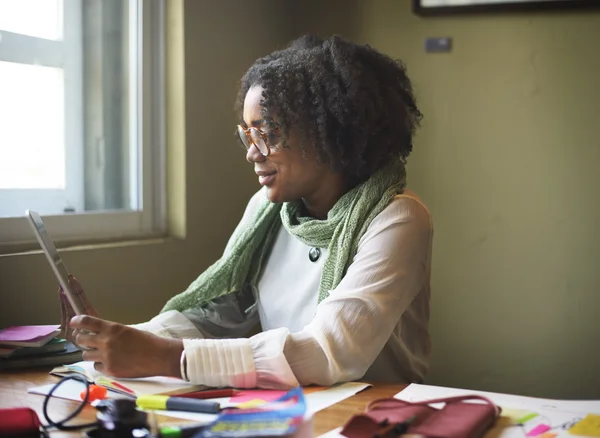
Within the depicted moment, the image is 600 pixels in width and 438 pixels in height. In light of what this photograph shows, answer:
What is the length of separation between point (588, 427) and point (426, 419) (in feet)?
0.75

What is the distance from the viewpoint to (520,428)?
1025 mm

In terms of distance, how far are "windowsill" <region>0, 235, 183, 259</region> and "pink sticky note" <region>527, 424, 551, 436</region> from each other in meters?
1.17

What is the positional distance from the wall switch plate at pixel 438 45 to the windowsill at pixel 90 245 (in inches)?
39.6

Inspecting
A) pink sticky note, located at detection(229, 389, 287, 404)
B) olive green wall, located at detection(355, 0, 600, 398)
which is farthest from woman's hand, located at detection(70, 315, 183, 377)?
olive green wall, located at detection(355, 0, 600, 398)

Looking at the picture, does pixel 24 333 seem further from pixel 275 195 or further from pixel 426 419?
pixel 426 419

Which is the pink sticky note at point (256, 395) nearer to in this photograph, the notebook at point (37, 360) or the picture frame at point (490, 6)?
the notebook at point (37, 360)

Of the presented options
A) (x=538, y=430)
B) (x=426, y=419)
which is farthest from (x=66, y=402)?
(x=538, y=430)

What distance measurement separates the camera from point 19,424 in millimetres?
978

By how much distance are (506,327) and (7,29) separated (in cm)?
167

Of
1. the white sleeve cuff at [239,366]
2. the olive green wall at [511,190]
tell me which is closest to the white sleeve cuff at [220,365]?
the white sleeve cuff at [239,366]

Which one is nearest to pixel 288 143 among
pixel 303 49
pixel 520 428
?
pixel 303 49

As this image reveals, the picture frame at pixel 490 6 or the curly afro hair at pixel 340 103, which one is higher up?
the picture frame at pixel 490 6

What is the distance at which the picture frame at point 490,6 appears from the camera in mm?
2211

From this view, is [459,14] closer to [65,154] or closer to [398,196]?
[398,196]
